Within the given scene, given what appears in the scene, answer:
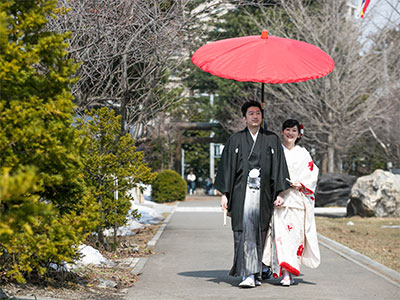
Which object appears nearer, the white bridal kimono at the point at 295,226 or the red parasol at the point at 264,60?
the red parasol at the point at 264,60

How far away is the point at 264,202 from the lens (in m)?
7.71

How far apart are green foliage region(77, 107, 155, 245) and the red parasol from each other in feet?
7.70

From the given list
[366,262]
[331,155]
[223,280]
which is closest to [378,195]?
[366,262]

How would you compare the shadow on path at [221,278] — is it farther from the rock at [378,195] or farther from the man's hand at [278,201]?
the rock at [378,195]

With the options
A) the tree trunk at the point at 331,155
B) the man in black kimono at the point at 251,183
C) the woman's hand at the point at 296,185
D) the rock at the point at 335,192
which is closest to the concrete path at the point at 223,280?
the man in black kimono at the point at 251,183

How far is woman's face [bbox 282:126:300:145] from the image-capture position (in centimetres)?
804

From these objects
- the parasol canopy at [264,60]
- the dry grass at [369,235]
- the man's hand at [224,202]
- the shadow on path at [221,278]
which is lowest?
the dry grass at [369,235]

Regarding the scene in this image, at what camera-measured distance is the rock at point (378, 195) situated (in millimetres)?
19203

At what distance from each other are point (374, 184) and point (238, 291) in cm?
1277

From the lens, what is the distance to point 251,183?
7.68 meters

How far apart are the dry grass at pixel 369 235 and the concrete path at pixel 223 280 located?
2.76ft

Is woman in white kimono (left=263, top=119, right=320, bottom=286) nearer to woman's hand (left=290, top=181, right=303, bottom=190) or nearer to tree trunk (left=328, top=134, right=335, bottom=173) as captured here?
woman's hand (left=290, top=181, right=303, bottom=190)

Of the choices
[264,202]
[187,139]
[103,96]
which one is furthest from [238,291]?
[187,139]

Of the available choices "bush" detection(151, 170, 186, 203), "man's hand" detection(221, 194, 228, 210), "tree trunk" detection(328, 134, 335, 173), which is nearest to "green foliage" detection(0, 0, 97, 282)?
"man's hand" detection(221, 194, 228, 210)
